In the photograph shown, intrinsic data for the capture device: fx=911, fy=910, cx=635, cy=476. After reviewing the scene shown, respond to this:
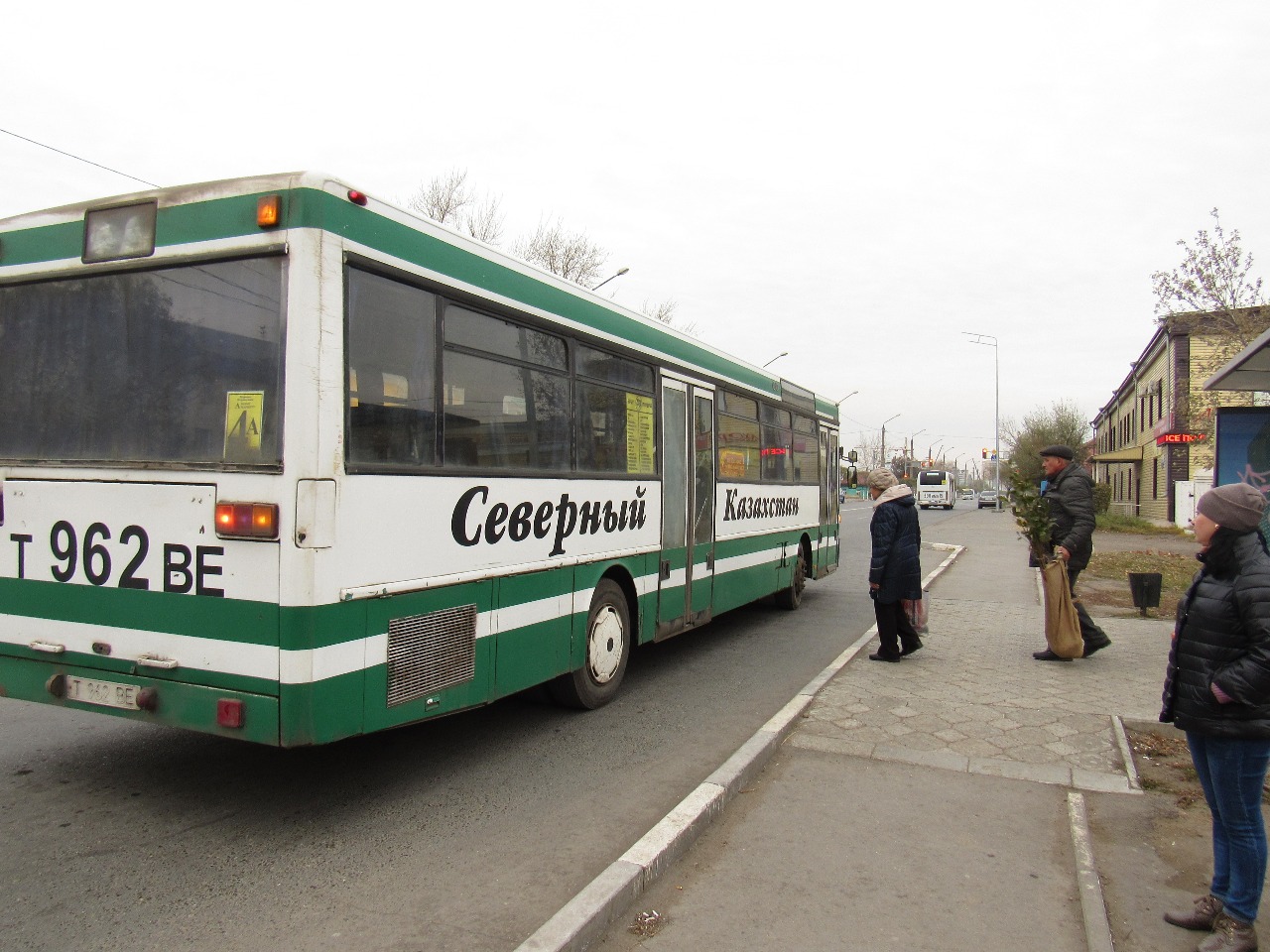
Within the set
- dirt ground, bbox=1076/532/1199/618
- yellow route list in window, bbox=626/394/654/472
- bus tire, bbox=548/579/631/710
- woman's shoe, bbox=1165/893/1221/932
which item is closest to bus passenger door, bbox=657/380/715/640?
yellow route list in window, bbox=626/394/654/472

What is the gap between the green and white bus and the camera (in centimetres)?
411

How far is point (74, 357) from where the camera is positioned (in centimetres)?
468

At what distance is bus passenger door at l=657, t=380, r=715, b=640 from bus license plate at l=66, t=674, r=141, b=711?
13.9 feet

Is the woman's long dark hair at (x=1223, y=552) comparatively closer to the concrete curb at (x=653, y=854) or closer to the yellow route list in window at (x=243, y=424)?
the concrete curb at (x=653, y=854)

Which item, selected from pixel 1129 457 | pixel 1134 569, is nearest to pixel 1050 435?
pixel 1129 457

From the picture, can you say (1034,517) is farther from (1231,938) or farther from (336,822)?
(336,822)

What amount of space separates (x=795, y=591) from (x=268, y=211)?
9576 millimetres

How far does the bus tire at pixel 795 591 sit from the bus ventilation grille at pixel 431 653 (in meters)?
7.70

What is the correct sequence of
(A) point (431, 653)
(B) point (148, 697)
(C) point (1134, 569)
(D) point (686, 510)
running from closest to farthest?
(B) point (148, 697) → (A) point (431, 653) → (D) point (686, 510) → (C) point (1134, 569)

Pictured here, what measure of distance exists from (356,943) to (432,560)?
1906 mm

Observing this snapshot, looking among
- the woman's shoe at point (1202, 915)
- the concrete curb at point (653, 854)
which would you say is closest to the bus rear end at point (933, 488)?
the concrete curb at point (653, 854)

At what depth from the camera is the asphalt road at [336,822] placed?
3543 millimetres

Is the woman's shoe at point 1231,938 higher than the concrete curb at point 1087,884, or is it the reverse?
the woman's shoe at point 1231,938

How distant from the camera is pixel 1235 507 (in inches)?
131
